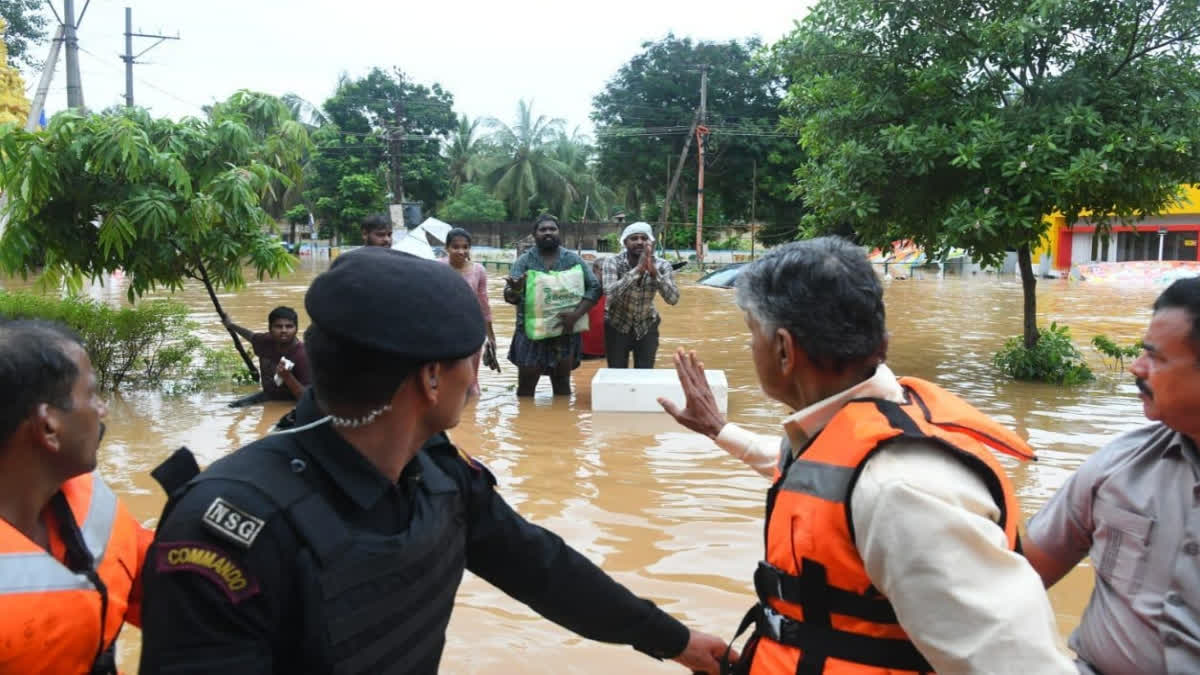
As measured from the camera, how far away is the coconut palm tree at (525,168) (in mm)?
50531

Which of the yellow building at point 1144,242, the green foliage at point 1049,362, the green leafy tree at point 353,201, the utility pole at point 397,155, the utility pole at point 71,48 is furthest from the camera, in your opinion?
the green leafy tree at point 353,201

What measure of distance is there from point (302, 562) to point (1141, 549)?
1803 mm

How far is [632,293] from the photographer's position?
891cm

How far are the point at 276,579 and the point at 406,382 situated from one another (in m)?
0.39

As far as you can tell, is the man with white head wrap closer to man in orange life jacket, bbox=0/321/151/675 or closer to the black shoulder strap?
man in orange life jacket, bbox=0/321/151/675

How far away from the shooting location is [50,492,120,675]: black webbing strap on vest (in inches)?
73.2

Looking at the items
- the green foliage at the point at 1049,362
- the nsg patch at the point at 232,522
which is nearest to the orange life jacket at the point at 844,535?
the nsg patch at the point at 232,522

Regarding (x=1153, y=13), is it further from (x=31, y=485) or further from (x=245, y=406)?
(x=31, y=485)

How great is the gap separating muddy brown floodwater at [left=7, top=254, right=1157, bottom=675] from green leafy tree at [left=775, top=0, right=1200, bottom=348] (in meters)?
1.97

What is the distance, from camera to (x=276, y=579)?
4.91 ft

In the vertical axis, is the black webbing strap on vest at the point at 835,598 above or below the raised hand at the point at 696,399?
below

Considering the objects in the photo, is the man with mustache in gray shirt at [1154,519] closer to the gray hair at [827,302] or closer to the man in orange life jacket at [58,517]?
the gray hair at [827,302]

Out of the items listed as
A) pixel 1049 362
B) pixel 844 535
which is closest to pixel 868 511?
pixel 844 535

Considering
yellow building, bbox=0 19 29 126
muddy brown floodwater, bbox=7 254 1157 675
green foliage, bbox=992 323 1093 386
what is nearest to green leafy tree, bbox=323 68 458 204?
yellow building, bbox=0 19 29 126
